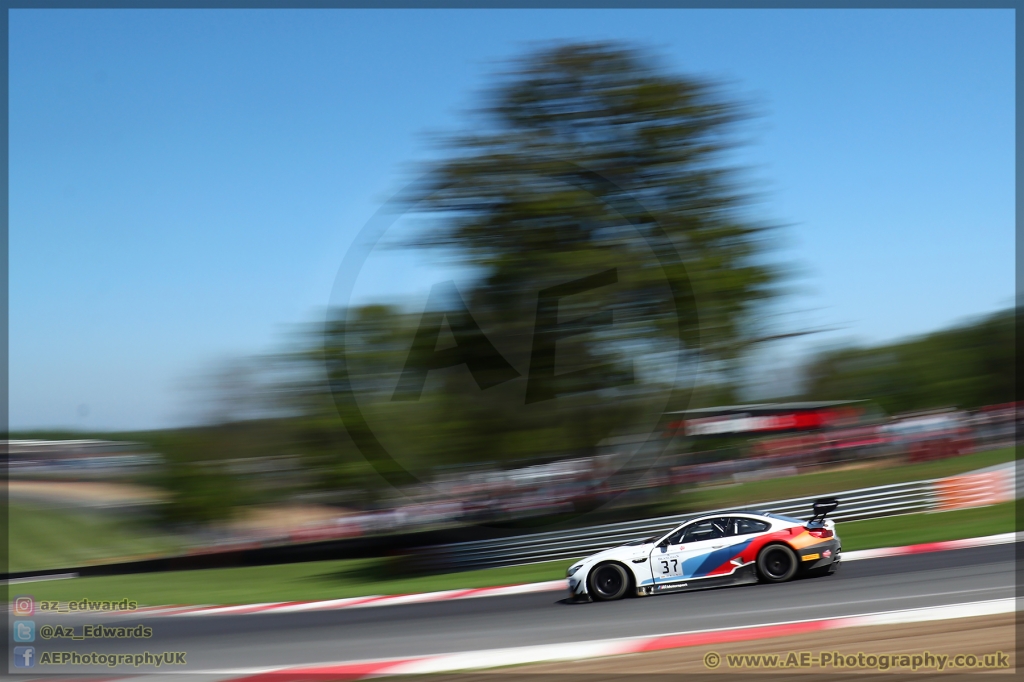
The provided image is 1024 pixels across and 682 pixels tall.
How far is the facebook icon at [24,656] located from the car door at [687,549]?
6181 millimetres

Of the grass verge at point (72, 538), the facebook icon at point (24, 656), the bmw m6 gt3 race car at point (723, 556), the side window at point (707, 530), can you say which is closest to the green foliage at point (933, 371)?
the bmw m6 gt3 race car at point (723, 556)

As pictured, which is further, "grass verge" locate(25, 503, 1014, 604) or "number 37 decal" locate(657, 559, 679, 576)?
"grass verge" locate(25, 503, 1014, 604)

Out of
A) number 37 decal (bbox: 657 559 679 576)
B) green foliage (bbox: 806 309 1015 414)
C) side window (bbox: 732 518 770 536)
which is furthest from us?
green foliage (bbox: 806 309 1015 414)

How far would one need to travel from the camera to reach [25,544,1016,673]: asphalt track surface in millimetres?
6941

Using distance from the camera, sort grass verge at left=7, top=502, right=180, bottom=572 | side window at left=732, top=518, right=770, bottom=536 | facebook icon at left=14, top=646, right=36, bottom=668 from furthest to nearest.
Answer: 1. grass verge at left=7, top=502, right=180, bottom=572
2. side window at left=732, top=518, right=770, bottom=536
3. facebook icon at left=14, top=646, right=36, bottom=668

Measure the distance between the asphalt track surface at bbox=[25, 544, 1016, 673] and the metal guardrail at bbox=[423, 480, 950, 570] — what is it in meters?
2.79

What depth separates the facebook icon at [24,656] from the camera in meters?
7.05

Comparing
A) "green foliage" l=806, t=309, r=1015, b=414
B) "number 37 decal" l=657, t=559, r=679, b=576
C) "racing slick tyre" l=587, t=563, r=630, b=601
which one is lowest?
"racing slick tyre" l=587, t=563, r=630, b=601

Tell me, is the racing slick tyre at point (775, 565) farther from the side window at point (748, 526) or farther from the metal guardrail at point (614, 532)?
the metal guardrail at point (614, 532)

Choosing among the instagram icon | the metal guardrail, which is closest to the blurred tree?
the metal guardrail

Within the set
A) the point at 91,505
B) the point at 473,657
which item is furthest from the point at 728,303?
the point at 91,505

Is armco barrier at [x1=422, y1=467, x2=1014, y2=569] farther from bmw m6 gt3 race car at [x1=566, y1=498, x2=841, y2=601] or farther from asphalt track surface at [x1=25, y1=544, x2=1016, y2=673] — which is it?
bmw m6 gt3 race car at [x1=566, y1=498, x2=841, y2=601]

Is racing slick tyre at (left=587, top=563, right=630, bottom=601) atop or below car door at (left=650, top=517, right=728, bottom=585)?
below

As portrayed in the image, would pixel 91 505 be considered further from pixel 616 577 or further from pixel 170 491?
pixel 616 577
